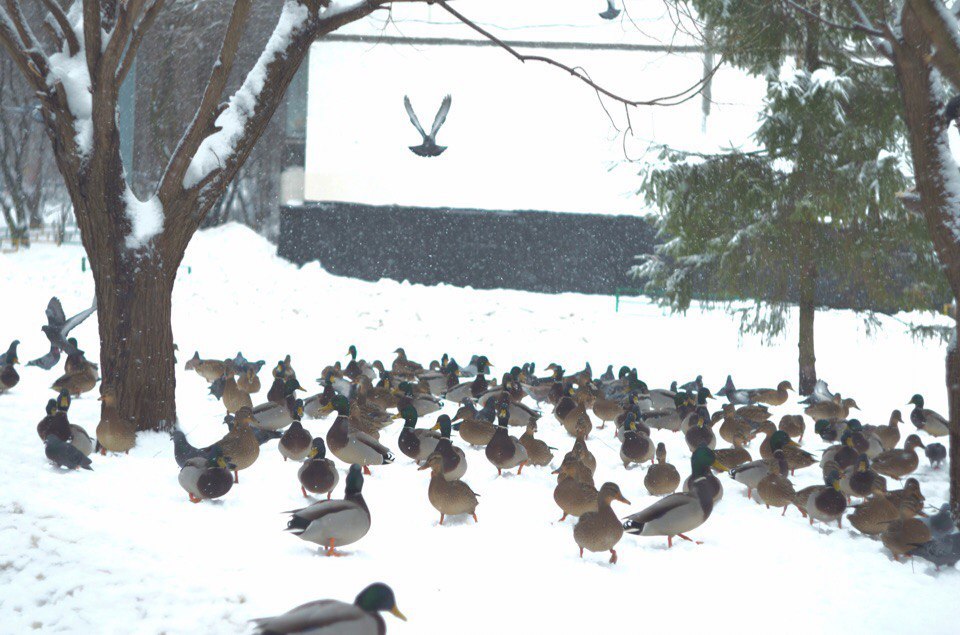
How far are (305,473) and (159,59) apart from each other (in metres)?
18.9

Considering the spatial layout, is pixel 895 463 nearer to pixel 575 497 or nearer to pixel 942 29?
pixel 575 497

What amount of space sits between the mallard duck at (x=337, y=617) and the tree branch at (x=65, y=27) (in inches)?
235

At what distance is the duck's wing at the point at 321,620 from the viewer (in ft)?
11.3

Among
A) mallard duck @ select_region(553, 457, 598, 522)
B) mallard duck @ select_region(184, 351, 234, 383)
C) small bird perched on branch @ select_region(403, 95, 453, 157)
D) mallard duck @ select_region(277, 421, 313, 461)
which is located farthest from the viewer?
small bird perched on branch @ select_region(403, 95, 453, 157)

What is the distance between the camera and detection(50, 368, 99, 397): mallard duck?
1009 cm

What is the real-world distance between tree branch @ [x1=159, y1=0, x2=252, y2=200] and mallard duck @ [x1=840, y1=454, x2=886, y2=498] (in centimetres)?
658

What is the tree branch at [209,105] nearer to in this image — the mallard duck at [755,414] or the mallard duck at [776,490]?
the mallard duck at [776,490]

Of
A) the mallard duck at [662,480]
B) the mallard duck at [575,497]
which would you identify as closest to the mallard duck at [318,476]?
the mallard duck at [575,497]

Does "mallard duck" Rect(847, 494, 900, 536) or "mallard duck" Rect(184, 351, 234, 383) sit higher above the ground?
"mallard duck" Rect(184, 351, 234, 383)

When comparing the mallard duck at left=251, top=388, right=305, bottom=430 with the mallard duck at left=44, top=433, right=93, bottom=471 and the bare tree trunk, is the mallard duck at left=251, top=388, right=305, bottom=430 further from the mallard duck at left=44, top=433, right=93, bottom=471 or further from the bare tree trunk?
the bare tree trunk

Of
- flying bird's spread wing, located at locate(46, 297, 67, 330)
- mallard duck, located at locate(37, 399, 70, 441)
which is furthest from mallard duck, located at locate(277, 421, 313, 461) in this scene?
flying bird's spread wing, located at locate(46, 297, 67, 330)

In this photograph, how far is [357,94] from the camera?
22141 millimetres

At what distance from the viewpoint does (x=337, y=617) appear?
3.57m

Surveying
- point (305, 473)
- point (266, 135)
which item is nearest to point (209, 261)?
point (266, 135)
